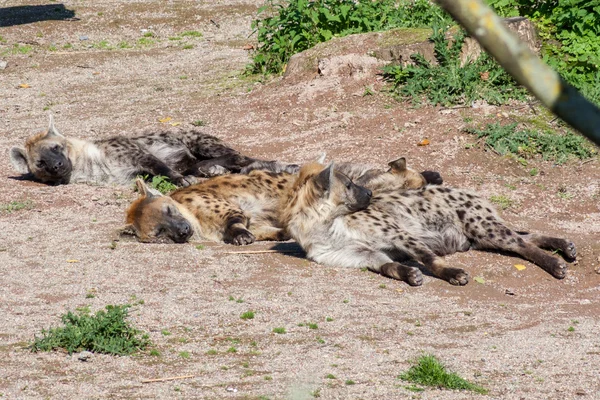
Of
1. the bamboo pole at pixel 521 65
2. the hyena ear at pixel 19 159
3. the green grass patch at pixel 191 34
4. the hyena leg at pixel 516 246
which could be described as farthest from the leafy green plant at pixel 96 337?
the green grass patch at pixel 191 34

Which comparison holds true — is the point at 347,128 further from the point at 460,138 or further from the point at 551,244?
the point at 551,244

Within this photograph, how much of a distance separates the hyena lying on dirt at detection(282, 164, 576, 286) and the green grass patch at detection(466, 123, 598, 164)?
198cm

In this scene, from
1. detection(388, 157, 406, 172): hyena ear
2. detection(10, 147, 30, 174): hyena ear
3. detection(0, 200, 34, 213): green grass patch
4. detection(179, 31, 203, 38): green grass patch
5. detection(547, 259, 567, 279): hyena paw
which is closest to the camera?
detection(547, 259, 567, 279): hyena paw

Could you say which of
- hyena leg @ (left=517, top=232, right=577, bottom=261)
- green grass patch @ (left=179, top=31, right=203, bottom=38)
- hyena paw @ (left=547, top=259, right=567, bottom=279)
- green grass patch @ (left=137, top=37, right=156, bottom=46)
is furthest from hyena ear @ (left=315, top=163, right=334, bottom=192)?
green grass patch @ (left=179, top=31, right=203, bottom=38)

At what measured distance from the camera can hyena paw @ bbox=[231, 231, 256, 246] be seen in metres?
6.49

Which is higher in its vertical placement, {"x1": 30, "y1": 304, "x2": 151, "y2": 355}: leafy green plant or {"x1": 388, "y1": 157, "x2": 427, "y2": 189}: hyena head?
{"x1": 388, "y1": 157, "x2": 427, "y2": 189}: hyena head

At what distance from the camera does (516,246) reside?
609 centimetres

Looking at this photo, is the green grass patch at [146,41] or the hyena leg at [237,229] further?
the green grass patch at [146,41]

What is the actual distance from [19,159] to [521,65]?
8.10m

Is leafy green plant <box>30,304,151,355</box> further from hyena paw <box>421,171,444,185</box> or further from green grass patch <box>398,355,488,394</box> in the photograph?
hyena paw <box>421,171,444,185</box>

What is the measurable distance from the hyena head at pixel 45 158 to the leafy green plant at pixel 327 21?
336 centimetres

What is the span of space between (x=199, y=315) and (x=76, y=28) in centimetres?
1162

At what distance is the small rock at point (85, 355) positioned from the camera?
13.6 feet

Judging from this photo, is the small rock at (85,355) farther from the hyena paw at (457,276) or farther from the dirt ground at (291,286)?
the hyena paw at (457,276)
